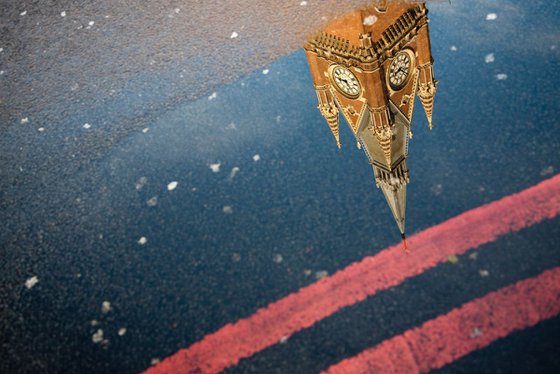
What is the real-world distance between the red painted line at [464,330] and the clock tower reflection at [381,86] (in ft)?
3.78

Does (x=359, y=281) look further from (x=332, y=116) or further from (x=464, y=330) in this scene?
(x=332, y=116)

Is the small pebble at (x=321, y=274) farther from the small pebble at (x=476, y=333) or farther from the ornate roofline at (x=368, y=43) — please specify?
the ornate roofline at (x=368, y=43)

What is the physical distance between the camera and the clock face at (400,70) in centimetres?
468

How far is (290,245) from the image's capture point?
403 centimetres

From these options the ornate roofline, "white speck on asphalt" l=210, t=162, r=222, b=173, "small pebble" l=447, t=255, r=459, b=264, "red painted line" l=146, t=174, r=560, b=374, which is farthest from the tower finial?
"small pebble" l=447, t=255, r=459, b=264

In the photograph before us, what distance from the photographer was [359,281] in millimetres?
3701

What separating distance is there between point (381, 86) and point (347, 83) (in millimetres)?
377

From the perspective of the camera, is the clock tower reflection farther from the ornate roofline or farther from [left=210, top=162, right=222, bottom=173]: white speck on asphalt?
[left=210, top=162, right=222, bottom=173]: white speck on asphalt

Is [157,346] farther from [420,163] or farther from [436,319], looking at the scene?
[420,163]

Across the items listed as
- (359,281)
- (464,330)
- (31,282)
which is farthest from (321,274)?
(31,282)

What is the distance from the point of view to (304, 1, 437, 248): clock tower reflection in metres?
4.32

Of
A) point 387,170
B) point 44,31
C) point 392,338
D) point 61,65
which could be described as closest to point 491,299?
point 392,338

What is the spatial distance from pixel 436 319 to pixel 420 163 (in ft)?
5.13

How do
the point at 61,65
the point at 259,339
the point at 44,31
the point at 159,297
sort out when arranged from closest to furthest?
the point at 259,339, the point at 159,297, the point at 61,65, the point at 44,31
